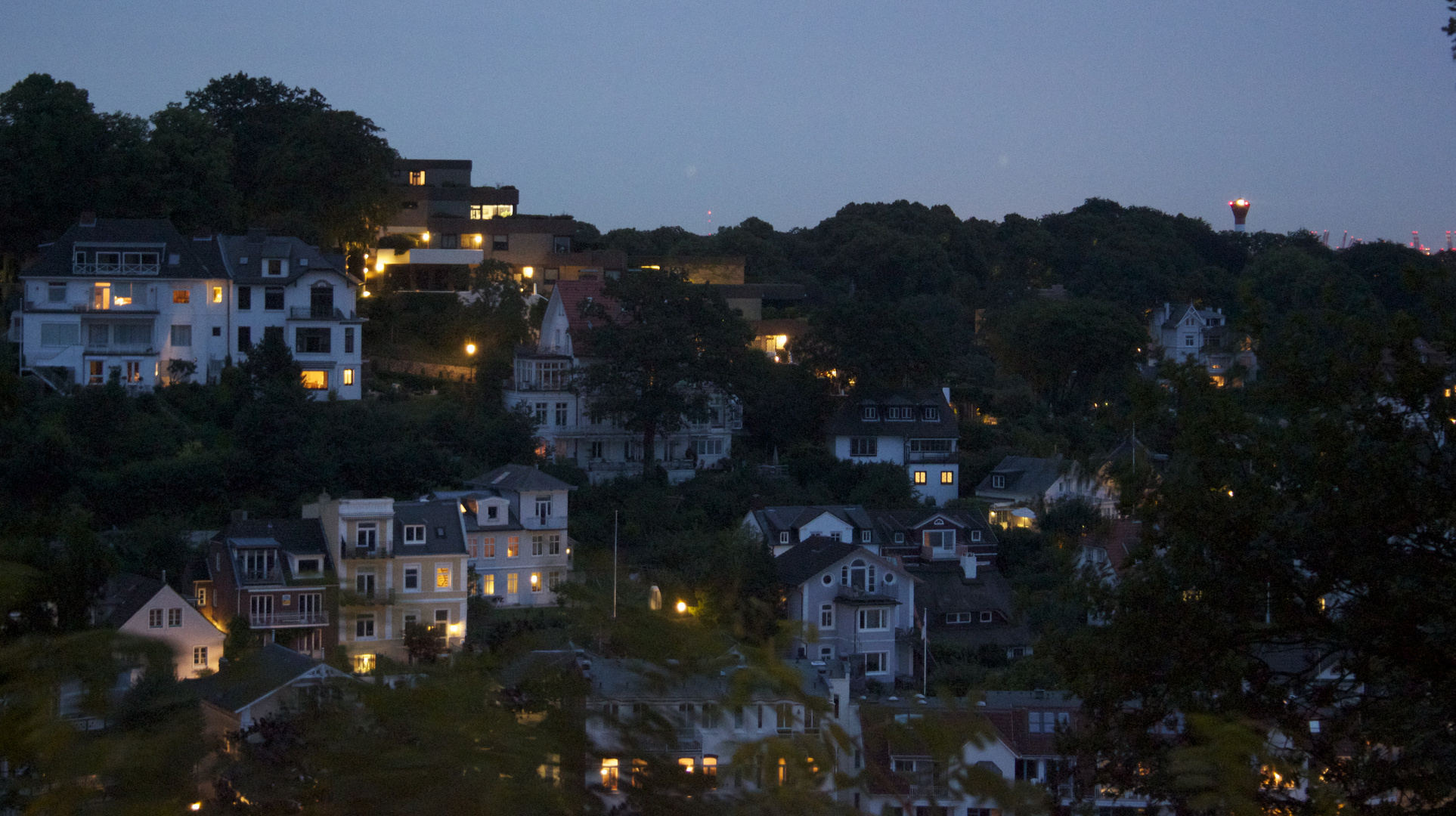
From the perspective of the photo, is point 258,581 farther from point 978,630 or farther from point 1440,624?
point 1440,624

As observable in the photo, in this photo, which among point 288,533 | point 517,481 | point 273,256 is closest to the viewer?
point 288,533

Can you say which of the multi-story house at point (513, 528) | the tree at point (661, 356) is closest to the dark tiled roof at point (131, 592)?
the multi-story house at point (513, 528)

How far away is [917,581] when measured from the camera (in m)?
22.7

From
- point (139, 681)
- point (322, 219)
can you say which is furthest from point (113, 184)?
point (139, 681)

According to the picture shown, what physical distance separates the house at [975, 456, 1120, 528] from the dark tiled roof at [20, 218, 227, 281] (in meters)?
16.2

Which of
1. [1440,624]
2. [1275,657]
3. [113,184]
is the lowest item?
[1275,657]

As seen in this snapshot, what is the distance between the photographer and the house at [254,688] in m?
2.05

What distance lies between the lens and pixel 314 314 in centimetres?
2542

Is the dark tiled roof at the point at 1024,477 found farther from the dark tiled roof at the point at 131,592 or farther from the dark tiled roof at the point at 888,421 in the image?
the dark tiled roof at the point at 131,592

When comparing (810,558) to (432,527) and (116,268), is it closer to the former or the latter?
(432,527)

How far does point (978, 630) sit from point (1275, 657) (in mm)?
15499

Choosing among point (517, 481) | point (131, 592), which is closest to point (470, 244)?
point (517, 481)

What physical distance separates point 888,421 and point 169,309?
14565 mm

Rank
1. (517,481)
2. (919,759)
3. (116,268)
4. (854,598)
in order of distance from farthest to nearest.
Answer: (116,268) < (517,481) < (854,598) < (919,759)
